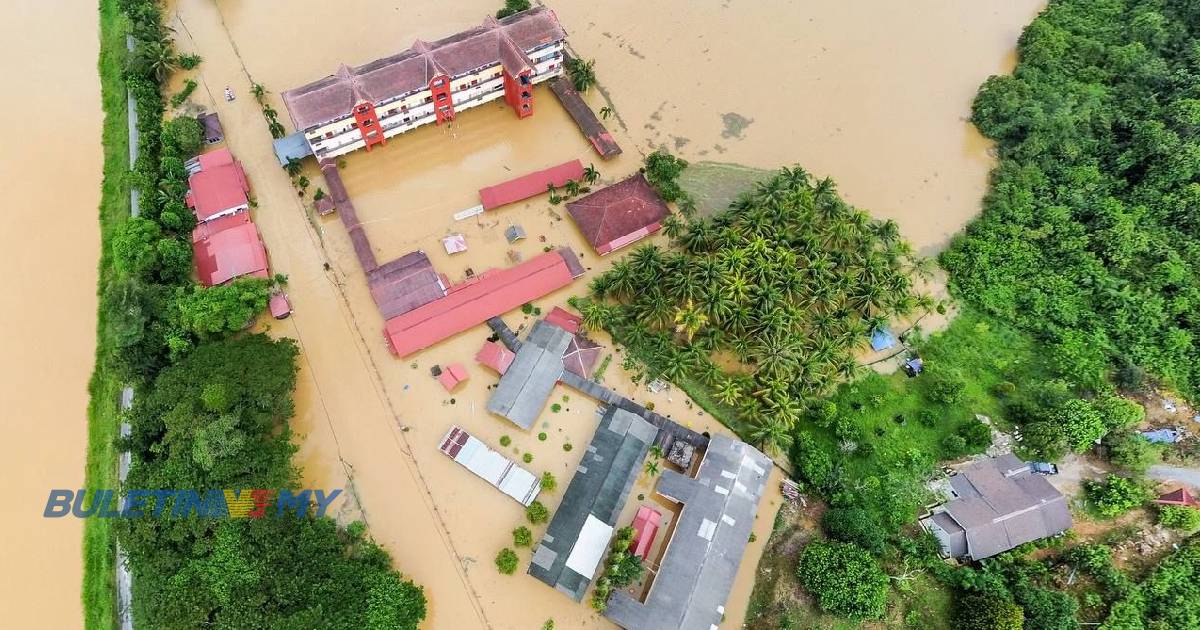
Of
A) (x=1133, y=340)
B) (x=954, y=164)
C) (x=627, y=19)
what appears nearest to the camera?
(x=1133, y=340)

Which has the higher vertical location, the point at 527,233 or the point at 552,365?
the point at 527,233

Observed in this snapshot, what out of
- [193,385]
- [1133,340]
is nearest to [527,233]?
[193,385]

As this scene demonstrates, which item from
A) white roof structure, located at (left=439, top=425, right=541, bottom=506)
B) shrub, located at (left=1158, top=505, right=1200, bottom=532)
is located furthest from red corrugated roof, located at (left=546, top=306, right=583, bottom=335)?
shrub, located at (left=1158, top=505, right=1200, bottom=532)

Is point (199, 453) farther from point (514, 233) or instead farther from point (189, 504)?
point (514, 233)

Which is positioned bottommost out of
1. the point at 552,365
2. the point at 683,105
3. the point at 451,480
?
the point at 451,480

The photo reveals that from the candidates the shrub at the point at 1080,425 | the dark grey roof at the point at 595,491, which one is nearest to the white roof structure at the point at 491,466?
the dark grey roof at the point at 595,491

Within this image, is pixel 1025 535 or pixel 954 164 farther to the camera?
pixel 954 164

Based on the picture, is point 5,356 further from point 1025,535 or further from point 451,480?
point 1025,535
